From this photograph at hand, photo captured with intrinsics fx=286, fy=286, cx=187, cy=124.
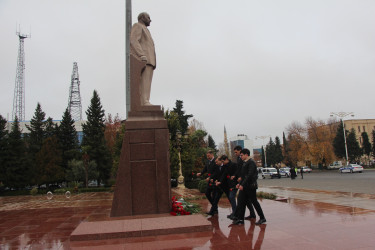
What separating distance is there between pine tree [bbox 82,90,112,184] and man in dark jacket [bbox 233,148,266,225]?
3011 centimetres

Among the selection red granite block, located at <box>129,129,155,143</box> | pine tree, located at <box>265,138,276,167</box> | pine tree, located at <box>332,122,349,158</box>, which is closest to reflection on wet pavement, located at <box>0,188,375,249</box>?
red granite block, located at <box>129,129,155,143</box>

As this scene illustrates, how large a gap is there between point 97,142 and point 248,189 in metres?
31.6

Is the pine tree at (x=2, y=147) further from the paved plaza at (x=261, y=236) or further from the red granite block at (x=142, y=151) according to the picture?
the red granite block at (x=142, y=151)

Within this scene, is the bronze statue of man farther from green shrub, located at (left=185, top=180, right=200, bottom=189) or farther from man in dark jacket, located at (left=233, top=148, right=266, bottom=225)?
green shrub, located at (left=185, top=180, right=200, bottom=189)

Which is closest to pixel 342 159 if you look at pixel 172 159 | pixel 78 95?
pixel 172 159

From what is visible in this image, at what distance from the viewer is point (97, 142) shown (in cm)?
3528

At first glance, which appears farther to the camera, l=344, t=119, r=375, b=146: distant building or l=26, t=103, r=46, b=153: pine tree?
l=344, t=119, r=375, b=146: distant building

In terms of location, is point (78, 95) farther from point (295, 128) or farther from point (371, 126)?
point (371, 126)

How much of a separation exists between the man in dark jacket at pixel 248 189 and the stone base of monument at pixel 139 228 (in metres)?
0.95

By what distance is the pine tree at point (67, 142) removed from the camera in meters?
34.2

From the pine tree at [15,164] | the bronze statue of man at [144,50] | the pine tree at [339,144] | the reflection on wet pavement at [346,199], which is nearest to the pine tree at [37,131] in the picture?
the pine tree at [15,164]

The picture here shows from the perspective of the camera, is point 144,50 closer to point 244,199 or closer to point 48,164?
point 244,199

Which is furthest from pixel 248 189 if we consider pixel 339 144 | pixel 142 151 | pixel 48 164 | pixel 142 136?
pixel 339 144

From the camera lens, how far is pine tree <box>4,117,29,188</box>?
30.8 meters
